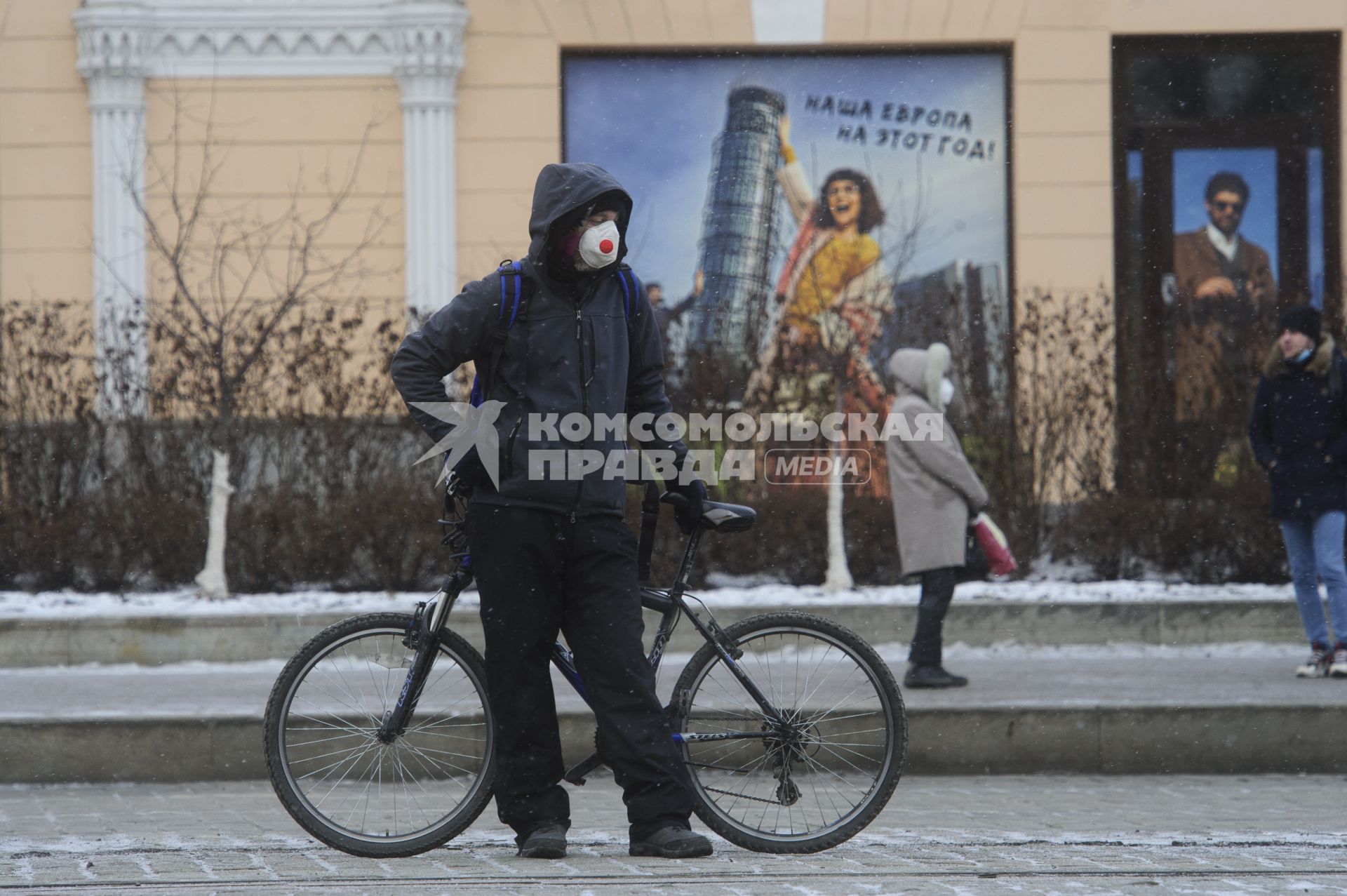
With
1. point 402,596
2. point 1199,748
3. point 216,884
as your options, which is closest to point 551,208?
point 216,884

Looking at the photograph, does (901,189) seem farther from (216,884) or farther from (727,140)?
(216,884)

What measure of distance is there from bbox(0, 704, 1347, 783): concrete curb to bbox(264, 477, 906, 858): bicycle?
1871mm

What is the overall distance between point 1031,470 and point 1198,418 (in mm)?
1145

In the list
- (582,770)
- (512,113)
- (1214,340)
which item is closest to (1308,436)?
(1214,340)

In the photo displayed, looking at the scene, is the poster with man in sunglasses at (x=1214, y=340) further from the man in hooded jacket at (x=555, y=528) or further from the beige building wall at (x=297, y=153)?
the man in hooded jacket at (x=555, y=528)

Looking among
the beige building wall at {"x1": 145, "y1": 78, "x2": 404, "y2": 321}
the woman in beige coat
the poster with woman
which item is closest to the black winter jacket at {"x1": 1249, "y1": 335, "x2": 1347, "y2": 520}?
the woman in beige coat

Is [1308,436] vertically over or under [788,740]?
over

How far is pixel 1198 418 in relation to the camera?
1074cm

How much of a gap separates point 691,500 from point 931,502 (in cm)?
352

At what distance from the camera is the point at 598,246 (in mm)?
4590

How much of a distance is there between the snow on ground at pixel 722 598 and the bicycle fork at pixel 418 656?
4.53 metres

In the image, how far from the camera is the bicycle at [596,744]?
4773 millimetres

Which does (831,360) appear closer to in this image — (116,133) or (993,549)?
(993,549)

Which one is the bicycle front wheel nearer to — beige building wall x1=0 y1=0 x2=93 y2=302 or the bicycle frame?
the bicycle frame
